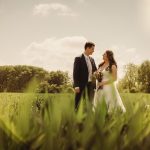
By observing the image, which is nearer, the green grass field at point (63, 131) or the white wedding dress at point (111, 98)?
the green grass field at point (63, 131)

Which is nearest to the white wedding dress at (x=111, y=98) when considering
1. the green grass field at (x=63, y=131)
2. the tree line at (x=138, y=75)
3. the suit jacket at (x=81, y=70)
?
the green grass field at (x=63, y=131)

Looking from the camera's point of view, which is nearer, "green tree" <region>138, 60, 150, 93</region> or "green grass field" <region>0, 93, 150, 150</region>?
"green grass field" <region>0, 93, 150, 150</region>

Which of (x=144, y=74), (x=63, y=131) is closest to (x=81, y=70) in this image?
(x=63, y=131)

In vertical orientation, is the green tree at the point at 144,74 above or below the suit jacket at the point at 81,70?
above

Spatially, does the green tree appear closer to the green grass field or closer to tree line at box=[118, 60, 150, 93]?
tree line at box=[118, 60, 150, 93]

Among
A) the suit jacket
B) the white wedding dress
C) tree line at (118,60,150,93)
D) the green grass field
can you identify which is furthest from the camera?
tree line at (118,60,150,93)

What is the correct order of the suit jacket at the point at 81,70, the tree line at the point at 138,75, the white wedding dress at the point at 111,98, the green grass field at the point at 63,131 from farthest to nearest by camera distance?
the tree line at the point at 138,75 < the suit jacket at the point at 81,70 < the white wedding dress at the point at 111,98 < the green grass field at the point at 63,131

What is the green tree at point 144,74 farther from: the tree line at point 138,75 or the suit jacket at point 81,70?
the suit jacket at point 81,70

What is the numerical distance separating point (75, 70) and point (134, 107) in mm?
10434

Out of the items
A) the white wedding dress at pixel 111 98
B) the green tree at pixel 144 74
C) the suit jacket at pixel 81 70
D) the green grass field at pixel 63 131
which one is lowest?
the green grass field at pixel 63 131

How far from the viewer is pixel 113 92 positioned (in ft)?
6.62

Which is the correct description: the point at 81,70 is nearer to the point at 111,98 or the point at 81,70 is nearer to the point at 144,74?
the point at 111,98

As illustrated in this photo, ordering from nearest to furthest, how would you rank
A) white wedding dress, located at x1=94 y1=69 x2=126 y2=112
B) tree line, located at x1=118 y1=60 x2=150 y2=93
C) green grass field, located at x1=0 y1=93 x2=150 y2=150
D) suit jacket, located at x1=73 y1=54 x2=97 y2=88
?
green grass field, located at x1=0 y1=93 x2=150 y2=150, white wedding dress, located at x1=94 y1=69 x2=126 y2=112, suit jacket, located at x1=73 y1=54 x2=97 y2=88, tree line, located at x1=118 y1=60 x2=150 y2=93

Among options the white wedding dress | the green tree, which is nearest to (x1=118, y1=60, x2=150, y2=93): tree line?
the green tree
